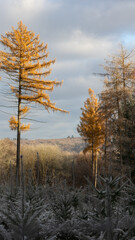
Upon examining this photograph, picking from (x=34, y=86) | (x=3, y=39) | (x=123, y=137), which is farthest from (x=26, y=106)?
(x=123, y=137)

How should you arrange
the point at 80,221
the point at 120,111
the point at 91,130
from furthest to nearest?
1. the point at 91,130
2. the point at 120,111
3. the point at 80,221

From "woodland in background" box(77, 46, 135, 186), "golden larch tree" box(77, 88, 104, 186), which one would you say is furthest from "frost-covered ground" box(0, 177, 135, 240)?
"golden larch tree" box(77, 88, 104, 186)

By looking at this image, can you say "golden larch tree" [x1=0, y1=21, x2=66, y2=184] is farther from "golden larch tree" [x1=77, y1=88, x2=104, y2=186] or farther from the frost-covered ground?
the frost-covered ground

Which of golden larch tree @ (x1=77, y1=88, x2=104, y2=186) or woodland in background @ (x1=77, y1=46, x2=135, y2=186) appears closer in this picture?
woodland in background @ (x1=77, y1=46, x2=135, y2=186)

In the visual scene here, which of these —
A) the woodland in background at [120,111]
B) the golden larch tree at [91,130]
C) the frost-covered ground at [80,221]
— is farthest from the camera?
the golden larch tree at [91,130]

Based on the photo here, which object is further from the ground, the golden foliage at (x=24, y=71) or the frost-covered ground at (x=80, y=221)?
the golden foliage at (x=24, y=71)

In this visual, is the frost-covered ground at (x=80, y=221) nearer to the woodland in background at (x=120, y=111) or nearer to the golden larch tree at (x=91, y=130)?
the woodland in background at (x=120, y=111)

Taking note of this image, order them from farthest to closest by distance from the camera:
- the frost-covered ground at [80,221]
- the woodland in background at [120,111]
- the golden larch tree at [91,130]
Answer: the golden larch tree at [91,130]
the woodland in background at [120,111]
the frost-covered ground at [80,221]

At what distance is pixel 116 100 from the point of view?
871 inches

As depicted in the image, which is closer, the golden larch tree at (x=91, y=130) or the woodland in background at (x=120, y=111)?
the woodland in background at (x=120, y=111)

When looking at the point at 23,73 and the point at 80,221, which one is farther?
the point at 23,73

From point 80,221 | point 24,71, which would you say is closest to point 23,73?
point 24,71

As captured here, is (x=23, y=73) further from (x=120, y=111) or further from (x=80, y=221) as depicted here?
(x=80, y=221)

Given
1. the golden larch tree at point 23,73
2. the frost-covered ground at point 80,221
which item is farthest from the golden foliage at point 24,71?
the frost-covered ground at point 80,221
